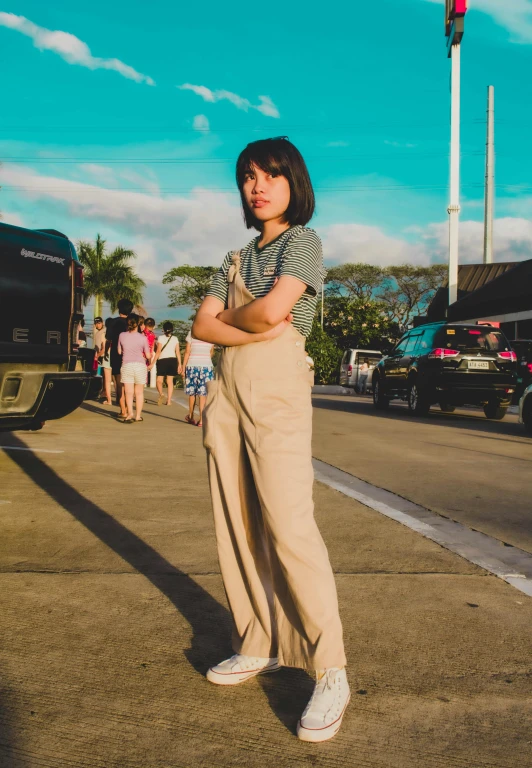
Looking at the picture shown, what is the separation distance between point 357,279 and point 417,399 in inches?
2108

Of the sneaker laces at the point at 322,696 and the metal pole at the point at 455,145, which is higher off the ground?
the metal pole at the point at 455,145

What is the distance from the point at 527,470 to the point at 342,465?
190 centimetres

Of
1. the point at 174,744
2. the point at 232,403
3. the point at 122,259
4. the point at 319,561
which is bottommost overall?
the point at 174,744

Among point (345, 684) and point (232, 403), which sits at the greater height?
point (232, 403)

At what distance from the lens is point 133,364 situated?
38.5 ft

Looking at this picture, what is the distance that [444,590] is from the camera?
365 centimetres

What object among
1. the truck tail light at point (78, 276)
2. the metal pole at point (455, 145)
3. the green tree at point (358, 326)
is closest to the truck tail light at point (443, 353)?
the truck tail light at point (78, 276)

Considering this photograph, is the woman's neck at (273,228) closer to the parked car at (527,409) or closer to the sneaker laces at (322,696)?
the sneaker laces at (322,696)

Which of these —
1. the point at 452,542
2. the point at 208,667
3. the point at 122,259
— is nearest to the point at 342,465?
the point at 452,542

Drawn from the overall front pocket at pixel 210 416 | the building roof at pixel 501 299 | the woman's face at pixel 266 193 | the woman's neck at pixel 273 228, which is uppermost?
the building roof at pixel 501 299

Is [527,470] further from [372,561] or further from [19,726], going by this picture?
[19,726]

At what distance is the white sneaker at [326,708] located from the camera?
225 centimetres

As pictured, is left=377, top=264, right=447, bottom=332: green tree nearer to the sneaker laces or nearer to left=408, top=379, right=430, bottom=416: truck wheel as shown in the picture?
left=408, top=379, right=430, bottom=416: truck wheel

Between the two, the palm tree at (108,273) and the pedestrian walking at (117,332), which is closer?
the pedestrian walking at (117,332)
